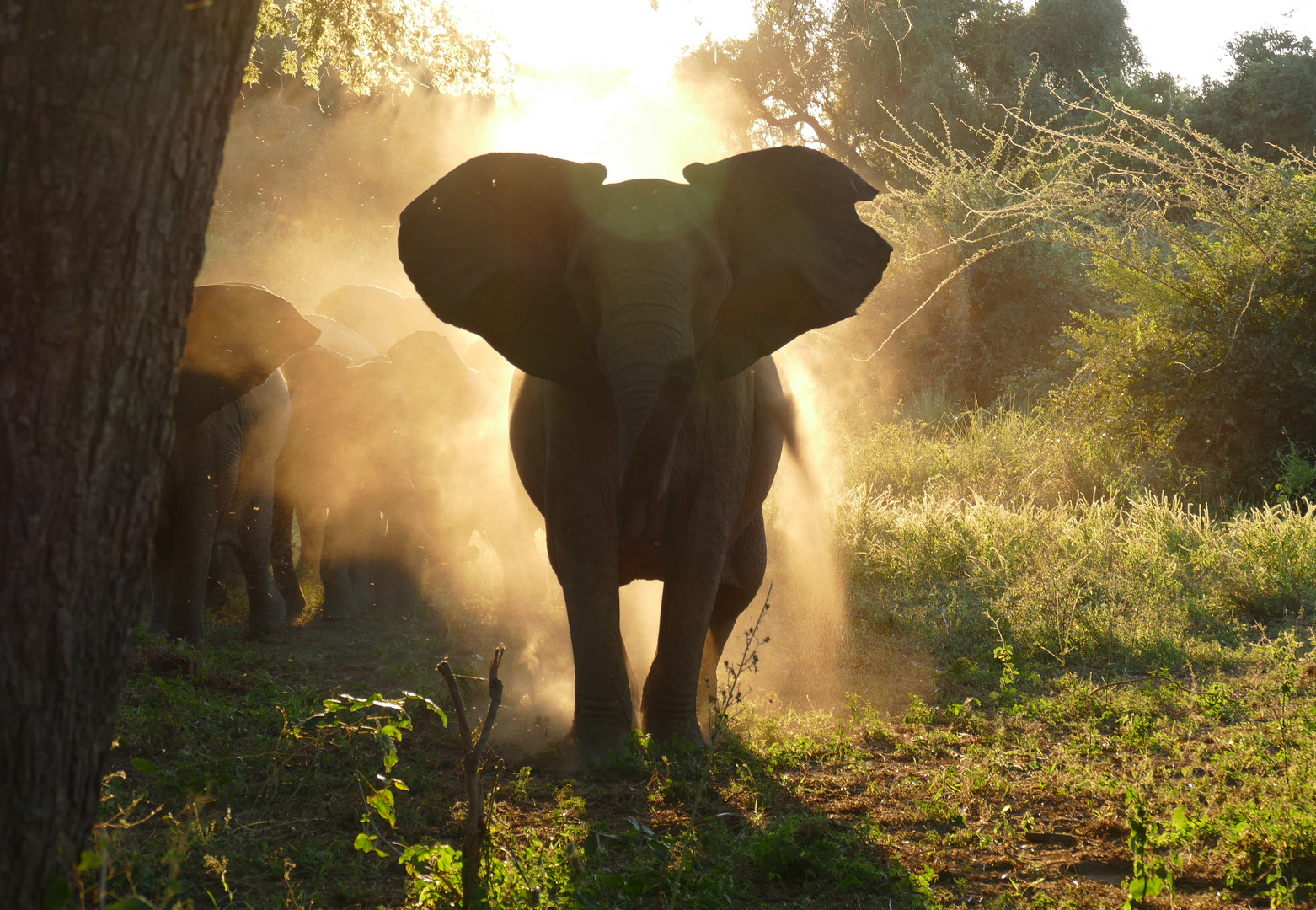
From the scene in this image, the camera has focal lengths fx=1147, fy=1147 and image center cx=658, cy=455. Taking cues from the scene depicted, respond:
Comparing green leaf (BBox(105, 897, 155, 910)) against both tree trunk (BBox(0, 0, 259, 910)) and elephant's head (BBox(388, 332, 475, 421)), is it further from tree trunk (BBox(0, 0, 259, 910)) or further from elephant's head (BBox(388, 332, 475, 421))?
elephant's head (BBox(388, 332, 475, 421))

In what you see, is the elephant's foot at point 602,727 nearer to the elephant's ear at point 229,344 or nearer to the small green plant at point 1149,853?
the small green plant at point 1149,853

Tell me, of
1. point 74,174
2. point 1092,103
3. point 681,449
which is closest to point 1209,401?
point 681,449

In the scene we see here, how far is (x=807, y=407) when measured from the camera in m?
8.18

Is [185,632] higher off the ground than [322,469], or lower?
lower

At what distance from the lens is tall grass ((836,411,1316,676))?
6.70 m

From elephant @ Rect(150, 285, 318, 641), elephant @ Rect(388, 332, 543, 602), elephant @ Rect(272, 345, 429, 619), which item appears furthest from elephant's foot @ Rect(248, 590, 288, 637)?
elephant @ Rect(388, 332, 543, 602)

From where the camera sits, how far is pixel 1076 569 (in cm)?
786

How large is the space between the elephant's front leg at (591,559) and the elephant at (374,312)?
987cm

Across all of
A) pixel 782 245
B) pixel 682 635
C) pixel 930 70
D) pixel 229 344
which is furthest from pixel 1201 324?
pixel 930 70

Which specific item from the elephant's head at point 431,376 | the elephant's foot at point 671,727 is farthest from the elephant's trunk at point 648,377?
the elephant's head at point 431,376

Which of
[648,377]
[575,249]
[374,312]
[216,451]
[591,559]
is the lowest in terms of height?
[591,559]

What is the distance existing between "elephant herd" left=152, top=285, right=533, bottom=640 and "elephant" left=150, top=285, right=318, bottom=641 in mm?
11

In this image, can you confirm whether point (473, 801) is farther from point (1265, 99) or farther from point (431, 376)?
point (1265, 99)

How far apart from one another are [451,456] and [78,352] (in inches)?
338
